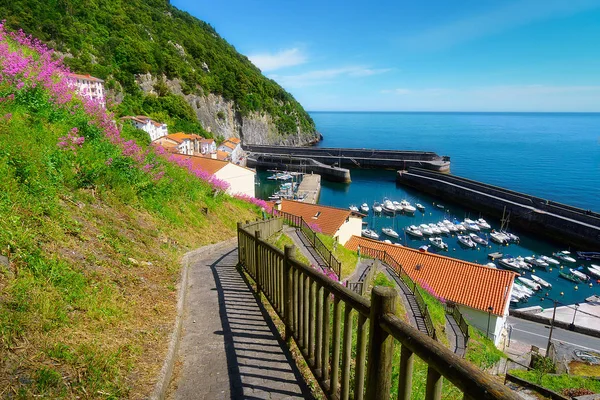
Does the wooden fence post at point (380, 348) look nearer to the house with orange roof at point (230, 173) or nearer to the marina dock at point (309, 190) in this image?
the house with orange roof at point (230, 173)

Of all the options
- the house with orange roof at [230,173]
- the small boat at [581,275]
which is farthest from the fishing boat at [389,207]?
the house with orange roof at [230,173]

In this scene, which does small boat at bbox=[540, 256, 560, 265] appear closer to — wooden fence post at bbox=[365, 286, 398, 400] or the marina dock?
the marina dock

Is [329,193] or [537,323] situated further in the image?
[329,193]

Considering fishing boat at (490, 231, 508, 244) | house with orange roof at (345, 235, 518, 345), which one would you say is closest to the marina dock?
fishing boat at (490, 231, 508, 244)

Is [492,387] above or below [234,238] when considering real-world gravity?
above

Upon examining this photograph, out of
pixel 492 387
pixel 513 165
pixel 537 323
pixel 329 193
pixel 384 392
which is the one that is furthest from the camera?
pixel 513 165

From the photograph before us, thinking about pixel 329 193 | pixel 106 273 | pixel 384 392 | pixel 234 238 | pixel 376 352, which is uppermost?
pixel 376 352

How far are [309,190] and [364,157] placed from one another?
30.4 metres

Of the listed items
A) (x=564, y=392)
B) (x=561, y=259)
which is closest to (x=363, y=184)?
(x=561, y=259)

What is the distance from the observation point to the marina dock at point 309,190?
4705 cm

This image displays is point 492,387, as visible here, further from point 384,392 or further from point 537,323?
point 537,323

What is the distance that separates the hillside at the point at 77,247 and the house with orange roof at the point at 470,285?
17.3 m

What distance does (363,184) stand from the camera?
6284cm

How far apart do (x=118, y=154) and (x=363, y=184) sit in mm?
56863
